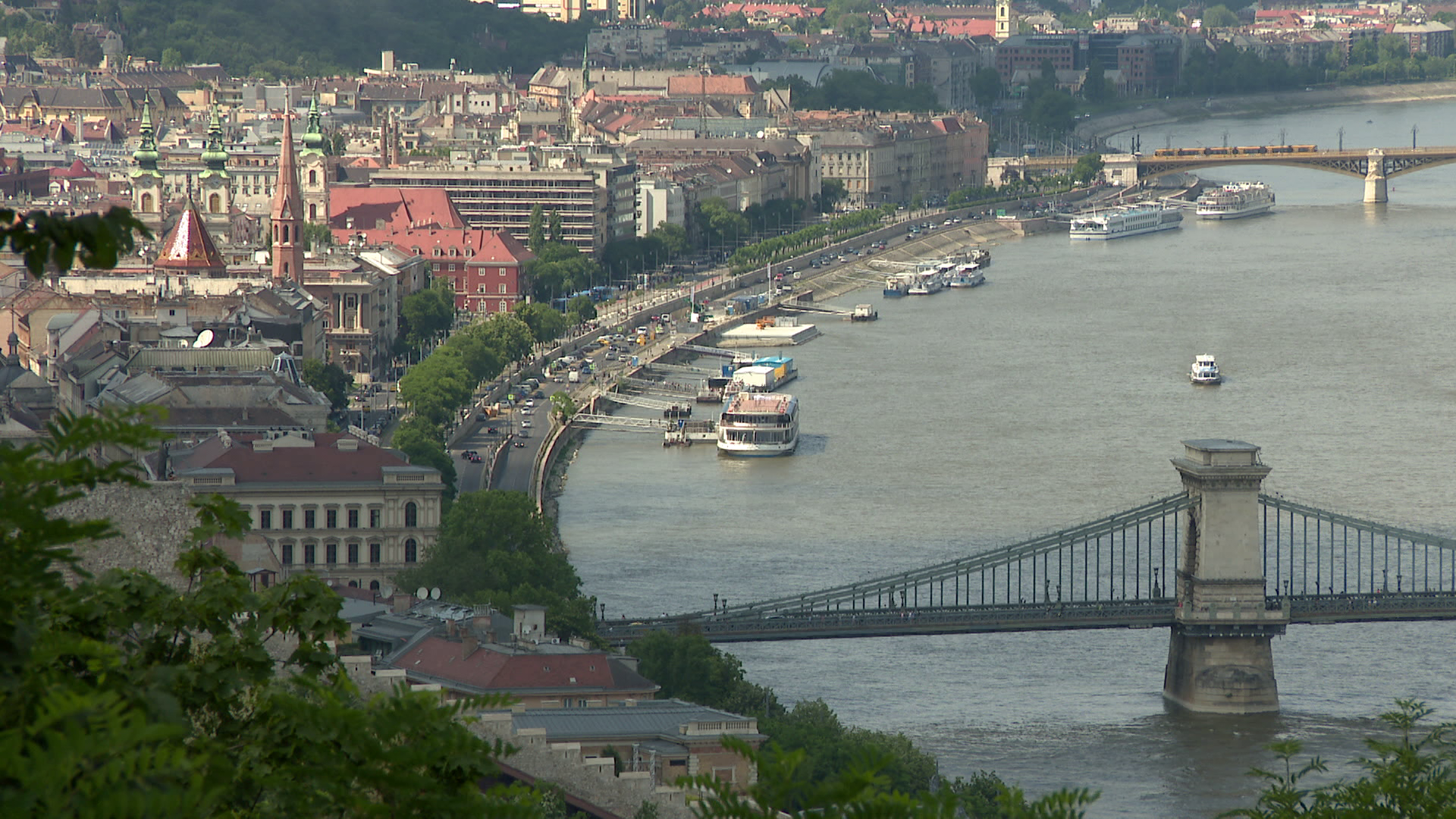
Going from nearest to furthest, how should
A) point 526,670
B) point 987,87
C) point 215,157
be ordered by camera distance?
point 526,670, point 215,157, point 987,87

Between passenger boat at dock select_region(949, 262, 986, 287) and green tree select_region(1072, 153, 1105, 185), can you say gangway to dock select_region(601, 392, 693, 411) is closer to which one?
passenger boat at dock select_region(949, 262, 986, 287)

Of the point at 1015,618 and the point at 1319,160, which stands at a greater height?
the point at 1319,160

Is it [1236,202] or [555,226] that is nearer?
[555,226]

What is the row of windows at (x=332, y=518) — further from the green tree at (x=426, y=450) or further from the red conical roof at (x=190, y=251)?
the red conical roof at (x=190, y=251)

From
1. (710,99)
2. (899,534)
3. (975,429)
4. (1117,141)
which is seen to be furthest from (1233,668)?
(1117,141)

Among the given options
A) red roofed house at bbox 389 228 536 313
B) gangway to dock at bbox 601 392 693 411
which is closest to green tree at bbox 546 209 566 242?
red roofed house at bbox 389 228 536 313

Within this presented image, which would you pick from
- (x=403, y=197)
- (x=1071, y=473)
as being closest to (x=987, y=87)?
(x=403, y=197)

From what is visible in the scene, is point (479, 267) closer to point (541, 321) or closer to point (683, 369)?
point (541, 321)

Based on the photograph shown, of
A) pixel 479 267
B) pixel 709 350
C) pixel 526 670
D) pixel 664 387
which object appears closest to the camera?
pixel 526 670
